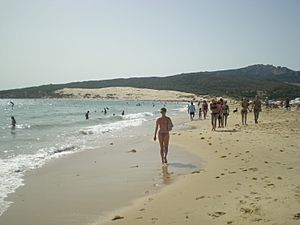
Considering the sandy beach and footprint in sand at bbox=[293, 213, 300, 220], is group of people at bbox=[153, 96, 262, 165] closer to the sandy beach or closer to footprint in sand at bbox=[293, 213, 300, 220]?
the sandy beach

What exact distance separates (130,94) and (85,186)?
153302 millimetres

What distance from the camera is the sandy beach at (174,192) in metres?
5.75

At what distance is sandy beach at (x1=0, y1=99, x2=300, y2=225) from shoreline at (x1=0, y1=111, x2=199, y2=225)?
0.05 feet

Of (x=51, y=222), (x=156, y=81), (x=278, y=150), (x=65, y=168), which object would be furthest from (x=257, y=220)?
(x=156, y=81)

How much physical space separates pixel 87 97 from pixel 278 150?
6289 inches

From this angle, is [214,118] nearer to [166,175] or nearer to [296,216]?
[166,175]

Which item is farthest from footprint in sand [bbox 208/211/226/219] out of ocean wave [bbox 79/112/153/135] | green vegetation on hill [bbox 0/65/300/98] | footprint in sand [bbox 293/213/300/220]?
green vegetation on hill [bbox 0/65/300/98]

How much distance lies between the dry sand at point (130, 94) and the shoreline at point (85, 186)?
125m

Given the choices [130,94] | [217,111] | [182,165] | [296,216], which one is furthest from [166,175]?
[130,94]

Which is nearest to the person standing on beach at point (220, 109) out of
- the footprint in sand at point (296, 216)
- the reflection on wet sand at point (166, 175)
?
the reflection on wet sand at point (166, 175)

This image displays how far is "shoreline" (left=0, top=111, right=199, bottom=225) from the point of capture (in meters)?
6.76

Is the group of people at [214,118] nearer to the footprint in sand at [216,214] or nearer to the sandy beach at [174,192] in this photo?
the sandy beach at [174,192]

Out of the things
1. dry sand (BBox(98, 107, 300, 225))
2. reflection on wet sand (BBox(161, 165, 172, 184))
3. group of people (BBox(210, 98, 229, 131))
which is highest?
group of people (BBox(210, 98, 229, 131))

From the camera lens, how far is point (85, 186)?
8.88 m
